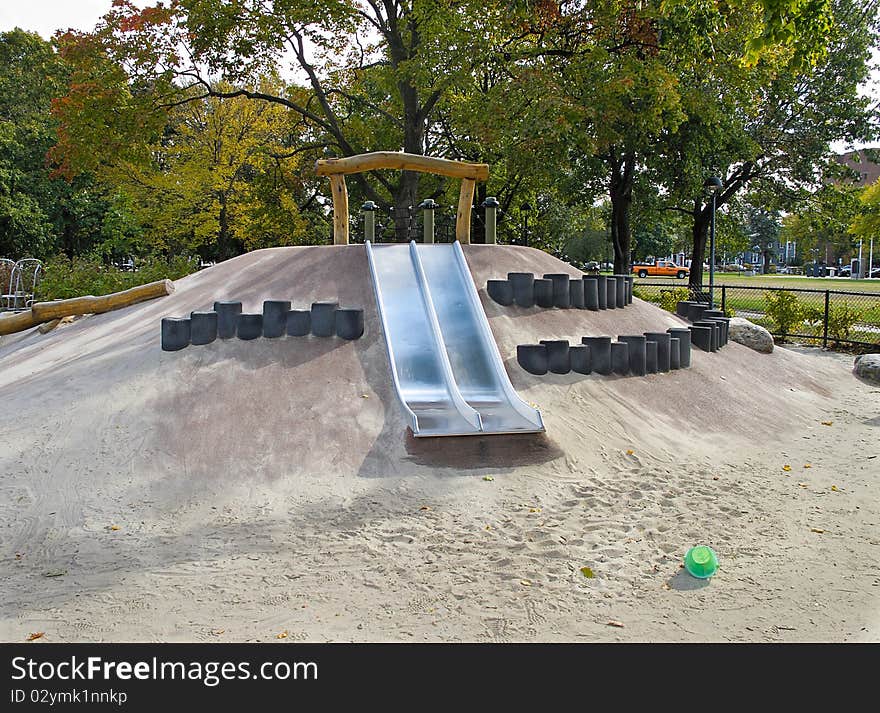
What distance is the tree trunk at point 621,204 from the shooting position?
864 inches

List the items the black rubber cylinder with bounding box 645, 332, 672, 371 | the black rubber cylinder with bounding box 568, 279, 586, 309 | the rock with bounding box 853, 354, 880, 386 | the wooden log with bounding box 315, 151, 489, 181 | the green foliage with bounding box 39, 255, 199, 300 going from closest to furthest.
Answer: the black rubber cylinder with bounding box 645, 332, 672, 371
the black rubber cylinder with bounding box 568, 279, 586, 309
the wooden log with bounding box 315, 151, 489, 181
the rock with bounding box 853, 354, 880, 386
the green foliage with bounding box 39, 255, 199, 300

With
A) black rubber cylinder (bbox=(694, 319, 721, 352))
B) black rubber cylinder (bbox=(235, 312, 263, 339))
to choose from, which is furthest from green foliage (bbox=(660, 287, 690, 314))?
black rubber cylinder (bbox=(235, 312, 263, 339))

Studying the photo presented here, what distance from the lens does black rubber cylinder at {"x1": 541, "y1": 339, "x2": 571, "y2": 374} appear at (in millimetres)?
7898

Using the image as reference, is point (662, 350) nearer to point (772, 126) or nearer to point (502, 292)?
point (502, 292)

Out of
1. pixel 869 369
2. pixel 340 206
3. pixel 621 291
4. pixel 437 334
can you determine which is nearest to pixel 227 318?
pixel 437 334

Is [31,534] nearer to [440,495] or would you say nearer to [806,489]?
[440,495]

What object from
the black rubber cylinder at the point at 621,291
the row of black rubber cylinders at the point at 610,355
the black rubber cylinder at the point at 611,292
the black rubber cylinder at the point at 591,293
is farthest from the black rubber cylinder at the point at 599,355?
the black rubber cylinder at the point at 621,291

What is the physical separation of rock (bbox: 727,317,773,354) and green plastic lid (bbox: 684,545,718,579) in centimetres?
775

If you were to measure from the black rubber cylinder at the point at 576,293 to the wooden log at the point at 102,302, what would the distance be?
5773 mm

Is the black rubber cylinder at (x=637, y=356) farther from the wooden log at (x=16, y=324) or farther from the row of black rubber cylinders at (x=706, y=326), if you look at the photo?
the wooden log at (x=16, y=324)

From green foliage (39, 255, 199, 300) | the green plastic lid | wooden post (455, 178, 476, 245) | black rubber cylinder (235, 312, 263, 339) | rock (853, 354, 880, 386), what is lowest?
the green plastic lid

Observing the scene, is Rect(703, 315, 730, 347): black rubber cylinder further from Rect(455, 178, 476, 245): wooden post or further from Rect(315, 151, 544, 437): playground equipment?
Rect(315, 151, 544, 437): playground equipment

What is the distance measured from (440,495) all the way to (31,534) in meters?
2.88

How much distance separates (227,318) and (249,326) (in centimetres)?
27
